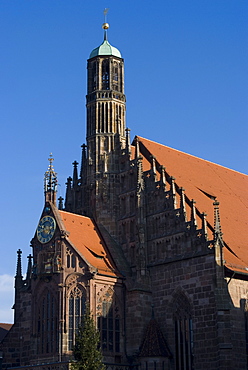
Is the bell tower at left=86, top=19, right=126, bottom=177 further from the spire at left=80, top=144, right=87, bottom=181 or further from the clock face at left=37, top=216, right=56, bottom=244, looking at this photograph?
the clock face at left=37, top=216, right=56, bottom=244

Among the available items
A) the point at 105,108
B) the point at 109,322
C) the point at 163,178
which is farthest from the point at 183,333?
the point at 105,108

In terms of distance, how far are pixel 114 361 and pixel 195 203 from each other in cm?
1120

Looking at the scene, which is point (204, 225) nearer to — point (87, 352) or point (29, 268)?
point (87, 352)

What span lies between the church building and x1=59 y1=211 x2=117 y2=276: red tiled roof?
0.30ft

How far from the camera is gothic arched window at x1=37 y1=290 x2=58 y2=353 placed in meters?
43.2

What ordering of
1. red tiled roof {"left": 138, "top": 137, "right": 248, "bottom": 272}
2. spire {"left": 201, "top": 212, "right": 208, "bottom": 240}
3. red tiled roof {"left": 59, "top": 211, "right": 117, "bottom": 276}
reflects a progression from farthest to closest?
red tiled roof {"left": 138, "top": 137, "right": 248, "bottom": 272} → red tiled roof {"left": 59, "top": 211, "right": 117, "bottom": 276} → spire {"left": 201, "top": 212, "right": 208, "bottom": 240}

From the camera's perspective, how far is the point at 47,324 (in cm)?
4403

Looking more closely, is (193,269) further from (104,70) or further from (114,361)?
(104,70)

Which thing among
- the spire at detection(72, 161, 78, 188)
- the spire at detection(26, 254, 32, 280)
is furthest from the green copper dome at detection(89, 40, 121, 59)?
the spire at detection(26, 254, 32, 280)

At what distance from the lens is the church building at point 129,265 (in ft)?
138

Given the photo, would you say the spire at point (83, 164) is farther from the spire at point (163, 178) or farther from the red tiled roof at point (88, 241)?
the spire at point (163, 178)

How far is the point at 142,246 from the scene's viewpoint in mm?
46062

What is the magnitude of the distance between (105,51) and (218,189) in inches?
513

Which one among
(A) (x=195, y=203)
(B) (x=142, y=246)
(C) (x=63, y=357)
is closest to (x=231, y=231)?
(A) (x=195, y=203)
